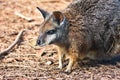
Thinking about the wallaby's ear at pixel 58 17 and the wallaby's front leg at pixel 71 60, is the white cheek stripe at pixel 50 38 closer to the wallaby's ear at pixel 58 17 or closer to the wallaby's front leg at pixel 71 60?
the wallaby's ear at pixel 58 17

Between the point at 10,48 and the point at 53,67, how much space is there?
44.6 inches

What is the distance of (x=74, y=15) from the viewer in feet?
22.6

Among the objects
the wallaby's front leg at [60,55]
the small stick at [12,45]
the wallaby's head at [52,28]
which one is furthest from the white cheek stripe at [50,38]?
the small stick at [12,45]

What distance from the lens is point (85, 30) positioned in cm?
679

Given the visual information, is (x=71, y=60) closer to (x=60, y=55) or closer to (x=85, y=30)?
(x=60, y=55)

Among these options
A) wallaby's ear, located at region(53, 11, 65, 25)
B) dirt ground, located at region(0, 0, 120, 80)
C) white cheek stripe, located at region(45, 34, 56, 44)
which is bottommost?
dirt ground, located at region(0, 0, 120, 80)

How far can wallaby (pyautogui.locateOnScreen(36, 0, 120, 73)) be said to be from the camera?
662 centimetres

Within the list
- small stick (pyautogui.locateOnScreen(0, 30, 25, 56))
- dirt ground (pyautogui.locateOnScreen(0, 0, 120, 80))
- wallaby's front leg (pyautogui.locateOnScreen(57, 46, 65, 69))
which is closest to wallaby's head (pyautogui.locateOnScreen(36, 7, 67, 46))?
wallaby's front leg (pyautogui.locateOnScreen(57, 46, 65, 69))

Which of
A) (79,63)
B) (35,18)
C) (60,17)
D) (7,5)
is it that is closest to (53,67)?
(79,63)

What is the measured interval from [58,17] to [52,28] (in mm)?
220

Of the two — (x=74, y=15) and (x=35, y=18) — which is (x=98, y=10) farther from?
(x=35, y=18)

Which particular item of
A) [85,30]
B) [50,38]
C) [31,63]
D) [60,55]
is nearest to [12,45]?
[31,63]

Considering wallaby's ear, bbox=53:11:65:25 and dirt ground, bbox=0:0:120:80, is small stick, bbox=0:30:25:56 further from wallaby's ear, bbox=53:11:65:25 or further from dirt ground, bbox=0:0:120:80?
wallaby's ear, bbox=53:11:65:25

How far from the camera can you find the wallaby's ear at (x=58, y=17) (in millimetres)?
6535
